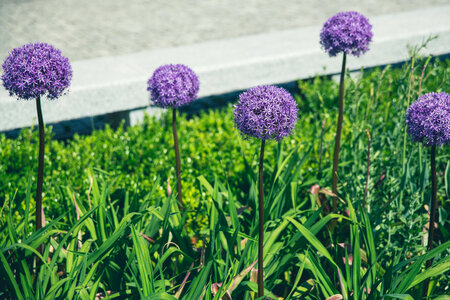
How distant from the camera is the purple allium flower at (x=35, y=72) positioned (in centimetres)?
208

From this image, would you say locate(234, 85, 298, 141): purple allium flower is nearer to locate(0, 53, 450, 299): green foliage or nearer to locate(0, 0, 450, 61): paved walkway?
locate(0, 53, 450, 299): green foliage

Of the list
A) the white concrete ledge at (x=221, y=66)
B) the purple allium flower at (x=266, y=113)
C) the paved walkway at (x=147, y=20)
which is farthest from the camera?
the paved walkway at (x=147, y=20)

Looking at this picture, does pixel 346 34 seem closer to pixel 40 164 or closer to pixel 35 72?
pixel 35 72

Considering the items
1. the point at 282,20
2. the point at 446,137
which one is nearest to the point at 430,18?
the point at 282,20

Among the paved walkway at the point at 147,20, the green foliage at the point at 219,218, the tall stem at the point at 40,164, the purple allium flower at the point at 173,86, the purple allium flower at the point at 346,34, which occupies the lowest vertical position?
the green foliage at the point at 219,218

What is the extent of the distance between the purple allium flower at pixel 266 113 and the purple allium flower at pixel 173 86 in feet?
1.86

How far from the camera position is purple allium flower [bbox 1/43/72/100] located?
2082 millimetres

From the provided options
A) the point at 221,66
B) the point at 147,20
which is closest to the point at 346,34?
the point at 221,66

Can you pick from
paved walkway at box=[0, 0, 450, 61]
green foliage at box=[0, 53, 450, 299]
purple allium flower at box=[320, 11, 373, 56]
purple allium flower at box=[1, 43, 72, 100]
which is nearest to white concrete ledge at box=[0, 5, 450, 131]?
green foliage at box=[0, 53, 450, 299]

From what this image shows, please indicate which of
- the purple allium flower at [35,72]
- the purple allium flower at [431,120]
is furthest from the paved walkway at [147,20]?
the purple allium flower at [431,120]

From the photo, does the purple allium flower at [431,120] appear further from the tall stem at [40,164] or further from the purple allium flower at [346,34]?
the tall stem at [40,164]

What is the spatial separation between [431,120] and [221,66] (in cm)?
274

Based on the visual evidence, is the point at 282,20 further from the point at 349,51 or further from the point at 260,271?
the point at 260,271

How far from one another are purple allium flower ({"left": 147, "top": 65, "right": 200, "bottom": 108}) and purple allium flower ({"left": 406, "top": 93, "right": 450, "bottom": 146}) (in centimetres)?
119
